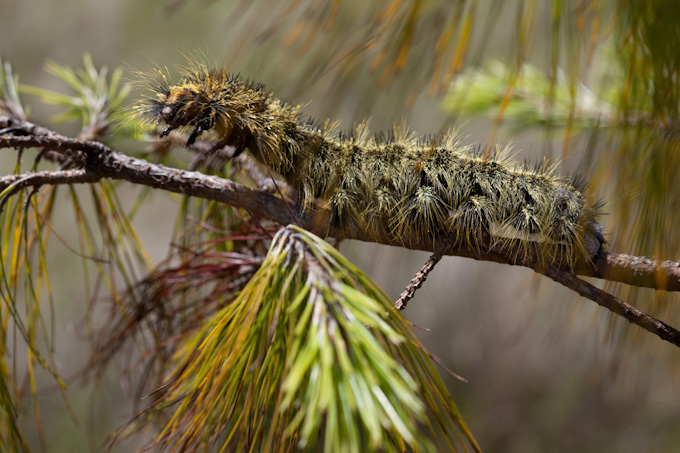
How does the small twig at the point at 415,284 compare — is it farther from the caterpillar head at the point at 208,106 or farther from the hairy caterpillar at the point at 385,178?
the caterpillar head at the point at 208,106

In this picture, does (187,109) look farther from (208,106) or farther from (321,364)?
(321,364)

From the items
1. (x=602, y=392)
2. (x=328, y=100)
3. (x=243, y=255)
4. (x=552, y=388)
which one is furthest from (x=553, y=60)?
(x=552, y=388)

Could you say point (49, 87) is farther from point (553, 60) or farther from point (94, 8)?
point (553, 60)

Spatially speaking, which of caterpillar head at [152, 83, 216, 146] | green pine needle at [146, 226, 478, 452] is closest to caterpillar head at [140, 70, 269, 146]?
caterpillar head at [152, 83, 216, 146]

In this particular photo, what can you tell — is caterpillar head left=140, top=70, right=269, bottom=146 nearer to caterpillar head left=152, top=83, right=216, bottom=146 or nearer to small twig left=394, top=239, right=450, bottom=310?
caterpillar head left=152, top=83, right=216, bottom=146

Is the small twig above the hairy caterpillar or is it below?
below

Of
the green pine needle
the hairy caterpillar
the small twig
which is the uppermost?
the hairy caterpillar

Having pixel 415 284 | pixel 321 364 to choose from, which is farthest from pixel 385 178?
pixel 321 364

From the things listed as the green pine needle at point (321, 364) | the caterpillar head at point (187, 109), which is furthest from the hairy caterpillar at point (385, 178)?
the green pine needle at point (321, 364)
